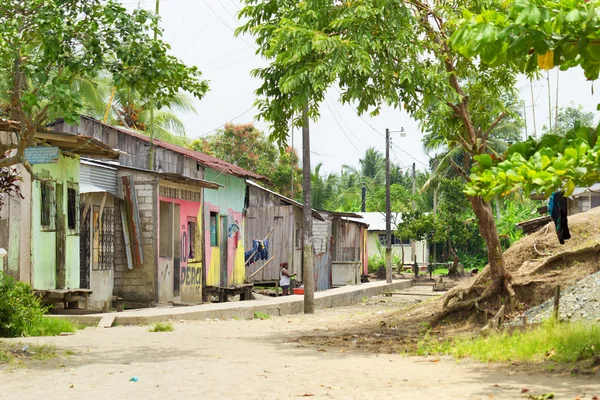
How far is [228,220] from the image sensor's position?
28.9 m

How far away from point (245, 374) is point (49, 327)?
6026 mm

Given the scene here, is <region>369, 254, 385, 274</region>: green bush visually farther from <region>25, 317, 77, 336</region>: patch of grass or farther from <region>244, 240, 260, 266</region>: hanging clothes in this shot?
<region>25, 317, 77, 336</region>: patch of grass

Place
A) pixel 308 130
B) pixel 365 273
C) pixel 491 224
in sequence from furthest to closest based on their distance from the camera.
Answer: pixel 365 273 → pixel 308 130 → pixel 491 224

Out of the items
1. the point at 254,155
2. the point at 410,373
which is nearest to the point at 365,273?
the point at 254,155

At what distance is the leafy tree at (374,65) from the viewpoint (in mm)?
13961

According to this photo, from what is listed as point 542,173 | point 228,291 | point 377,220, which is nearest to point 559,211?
point 542,173

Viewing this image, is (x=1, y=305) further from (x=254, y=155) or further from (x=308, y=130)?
(x=254, y=155)

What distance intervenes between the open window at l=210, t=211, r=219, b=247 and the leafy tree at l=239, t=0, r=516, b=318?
11200mm

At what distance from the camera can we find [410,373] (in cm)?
1034

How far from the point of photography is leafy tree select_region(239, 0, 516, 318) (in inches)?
550

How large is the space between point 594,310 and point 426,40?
220 inches

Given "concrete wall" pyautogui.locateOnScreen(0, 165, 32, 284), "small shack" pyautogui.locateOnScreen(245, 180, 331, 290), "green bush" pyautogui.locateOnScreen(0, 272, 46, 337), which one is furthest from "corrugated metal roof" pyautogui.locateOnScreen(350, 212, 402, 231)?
"green bush" pyautogui.locateOnScreen(0, 272, 46, 337)

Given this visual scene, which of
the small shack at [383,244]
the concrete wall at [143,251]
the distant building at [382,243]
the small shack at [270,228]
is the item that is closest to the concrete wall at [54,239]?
the concrete wall at [143,251]

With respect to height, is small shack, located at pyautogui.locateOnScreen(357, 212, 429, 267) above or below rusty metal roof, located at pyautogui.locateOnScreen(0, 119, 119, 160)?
below
